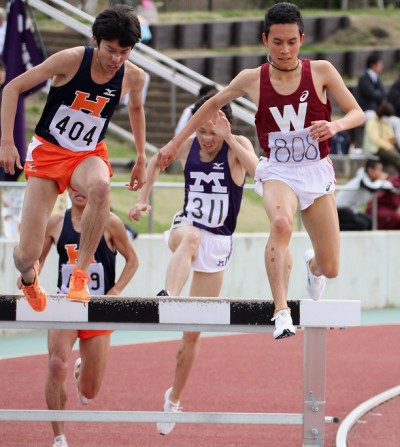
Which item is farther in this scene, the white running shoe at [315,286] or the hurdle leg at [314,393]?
the white running shoe at [315,286]

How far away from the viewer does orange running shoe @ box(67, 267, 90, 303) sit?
8406mm

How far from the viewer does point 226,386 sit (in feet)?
41.2

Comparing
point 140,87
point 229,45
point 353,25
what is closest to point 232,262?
point 140,87

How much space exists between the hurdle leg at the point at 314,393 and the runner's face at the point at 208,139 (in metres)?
2.27

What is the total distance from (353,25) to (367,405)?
22.6m

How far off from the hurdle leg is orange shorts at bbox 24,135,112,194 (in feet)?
6.11

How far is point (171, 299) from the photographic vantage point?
8.41 meters

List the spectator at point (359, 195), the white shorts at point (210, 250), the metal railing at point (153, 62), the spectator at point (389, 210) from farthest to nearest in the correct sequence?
1. the metal railing at point (153, 62)
2. the spectator at point (389, 210)
3. the spectator at point (359, 195)
4. the white shorts at point (210, 250)

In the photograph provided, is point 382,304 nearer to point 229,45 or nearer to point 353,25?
point 229,45

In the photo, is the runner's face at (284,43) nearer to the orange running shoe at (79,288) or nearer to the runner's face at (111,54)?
the runner's face at (111,54)

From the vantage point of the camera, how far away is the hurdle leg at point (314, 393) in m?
8.80

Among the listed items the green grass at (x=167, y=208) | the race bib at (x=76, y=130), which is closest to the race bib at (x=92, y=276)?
the race bib at (x=76, y=130)

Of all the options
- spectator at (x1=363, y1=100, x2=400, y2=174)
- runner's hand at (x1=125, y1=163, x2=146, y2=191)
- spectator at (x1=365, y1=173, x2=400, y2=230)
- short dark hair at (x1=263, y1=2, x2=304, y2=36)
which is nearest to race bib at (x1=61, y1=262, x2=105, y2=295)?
runner's hand at (x1=125, y1=163, x2=146, y2=191)

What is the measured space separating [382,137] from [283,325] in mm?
12498
